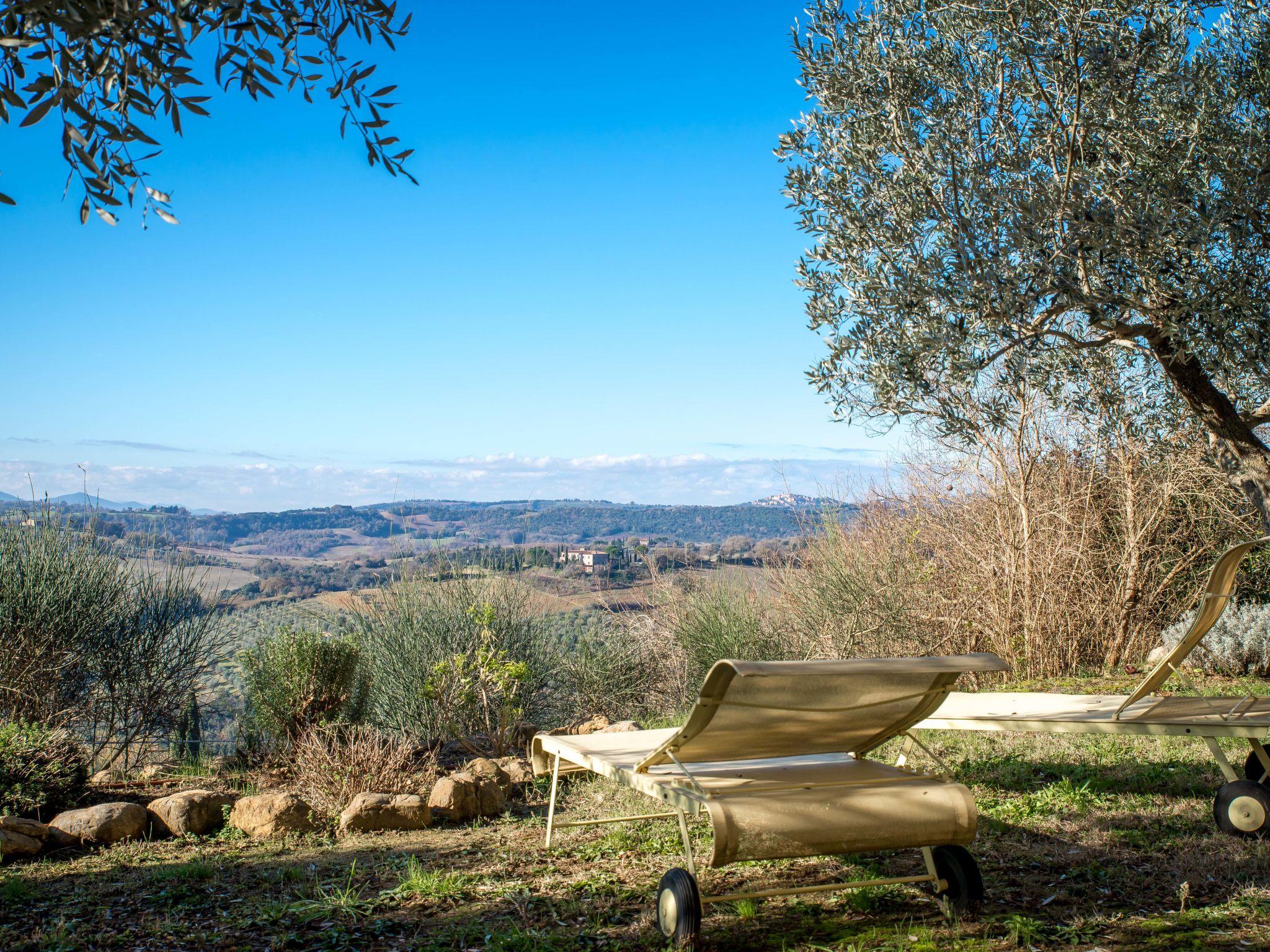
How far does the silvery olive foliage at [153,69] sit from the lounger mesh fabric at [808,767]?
217 cm

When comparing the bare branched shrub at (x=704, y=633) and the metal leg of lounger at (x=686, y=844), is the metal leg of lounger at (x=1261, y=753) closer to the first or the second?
the metal leg of lounger at (x=686, y=844)

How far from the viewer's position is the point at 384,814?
4035mm

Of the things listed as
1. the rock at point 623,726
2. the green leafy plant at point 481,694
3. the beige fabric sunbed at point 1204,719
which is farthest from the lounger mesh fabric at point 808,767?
the green leafy plant at point 481,694

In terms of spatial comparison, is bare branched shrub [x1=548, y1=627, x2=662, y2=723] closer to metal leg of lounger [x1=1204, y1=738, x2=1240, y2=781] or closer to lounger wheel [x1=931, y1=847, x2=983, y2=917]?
metal leg of lounger [x1=1204, y1=738, x2=1240, y2=781]

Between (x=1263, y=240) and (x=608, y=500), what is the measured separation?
621 inches

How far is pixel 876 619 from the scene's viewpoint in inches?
316

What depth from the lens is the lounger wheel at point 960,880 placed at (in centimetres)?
261

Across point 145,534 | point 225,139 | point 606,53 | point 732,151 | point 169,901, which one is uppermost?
point 606,53

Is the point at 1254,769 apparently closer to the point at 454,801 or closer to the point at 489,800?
the point at 489,800

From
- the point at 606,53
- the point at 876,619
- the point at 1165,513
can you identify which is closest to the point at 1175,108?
the point at 1165,513

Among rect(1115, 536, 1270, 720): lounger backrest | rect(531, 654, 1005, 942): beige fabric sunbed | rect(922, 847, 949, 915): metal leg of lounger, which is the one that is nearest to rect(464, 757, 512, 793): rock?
rect(531, 654, 1005, 942): beige fabric sunbed

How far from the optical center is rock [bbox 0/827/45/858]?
11.8ft

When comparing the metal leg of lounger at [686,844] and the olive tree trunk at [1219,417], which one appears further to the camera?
the olive tree trunk at [1219,417]

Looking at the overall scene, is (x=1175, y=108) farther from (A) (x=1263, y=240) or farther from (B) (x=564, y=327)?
(B) (x=564, y=327)
